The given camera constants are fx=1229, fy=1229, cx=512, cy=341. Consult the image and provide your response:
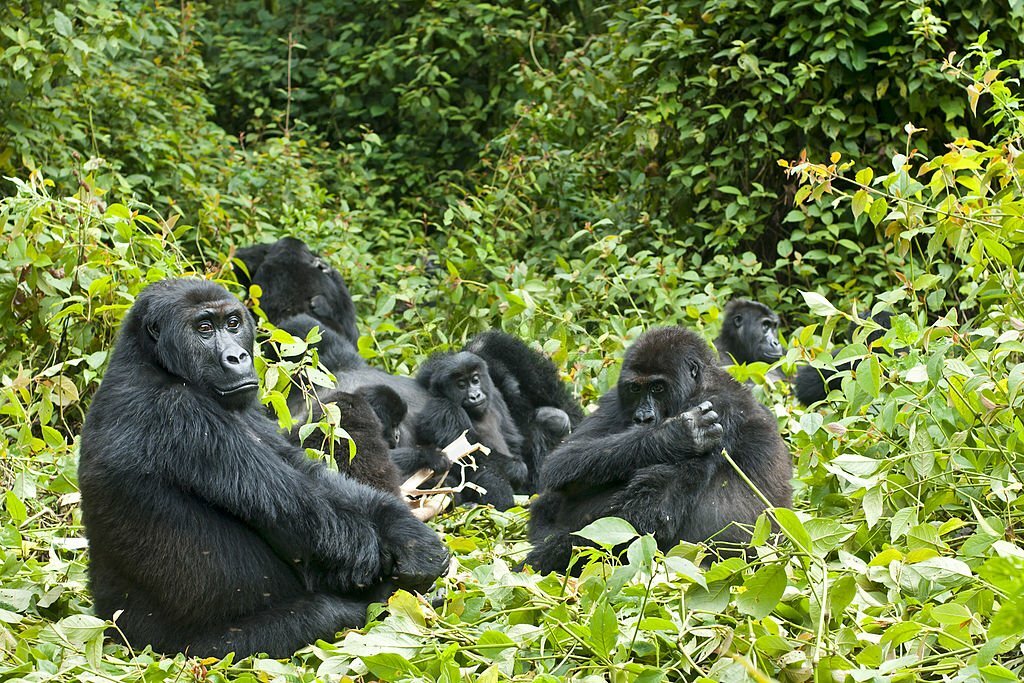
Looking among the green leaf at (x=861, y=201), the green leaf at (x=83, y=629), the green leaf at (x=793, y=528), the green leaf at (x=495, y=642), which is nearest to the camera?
the green leaf at (x=793, y=528)

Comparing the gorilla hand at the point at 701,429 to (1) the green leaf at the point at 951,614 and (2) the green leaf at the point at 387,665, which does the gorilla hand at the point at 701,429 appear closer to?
(1) the green leaf at the point at 951,614

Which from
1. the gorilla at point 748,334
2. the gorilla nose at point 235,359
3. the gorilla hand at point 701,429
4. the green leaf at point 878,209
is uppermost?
the green leaf at point 878,209

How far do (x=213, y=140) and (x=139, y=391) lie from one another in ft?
22.8

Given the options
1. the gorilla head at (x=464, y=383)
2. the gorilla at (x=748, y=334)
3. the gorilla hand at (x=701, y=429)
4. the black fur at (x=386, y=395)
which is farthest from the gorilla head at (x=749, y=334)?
the gorilla hand at (x=701, y=429)

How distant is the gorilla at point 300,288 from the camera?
7160 mm

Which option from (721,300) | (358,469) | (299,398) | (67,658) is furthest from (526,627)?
(721,300)

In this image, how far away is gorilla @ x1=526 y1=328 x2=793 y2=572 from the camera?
4.03 metres

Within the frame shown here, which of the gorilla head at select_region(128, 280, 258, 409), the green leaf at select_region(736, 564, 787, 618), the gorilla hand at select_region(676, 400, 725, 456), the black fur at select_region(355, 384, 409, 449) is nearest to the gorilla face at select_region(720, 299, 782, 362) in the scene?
the black fur at select_region(355, 384, 409, 449)

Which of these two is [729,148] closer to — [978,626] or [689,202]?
[689,202]

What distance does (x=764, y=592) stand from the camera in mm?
2652

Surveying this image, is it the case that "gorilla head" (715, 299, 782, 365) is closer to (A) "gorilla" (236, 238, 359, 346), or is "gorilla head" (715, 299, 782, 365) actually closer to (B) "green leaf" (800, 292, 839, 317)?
(A) "gorilla" (236, 238, 359, 346)

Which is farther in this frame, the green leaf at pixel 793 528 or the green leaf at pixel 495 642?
the green leaf at pixel 495 642

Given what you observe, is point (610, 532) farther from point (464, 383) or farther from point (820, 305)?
point (464, 383)

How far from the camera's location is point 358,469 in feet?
15.1
